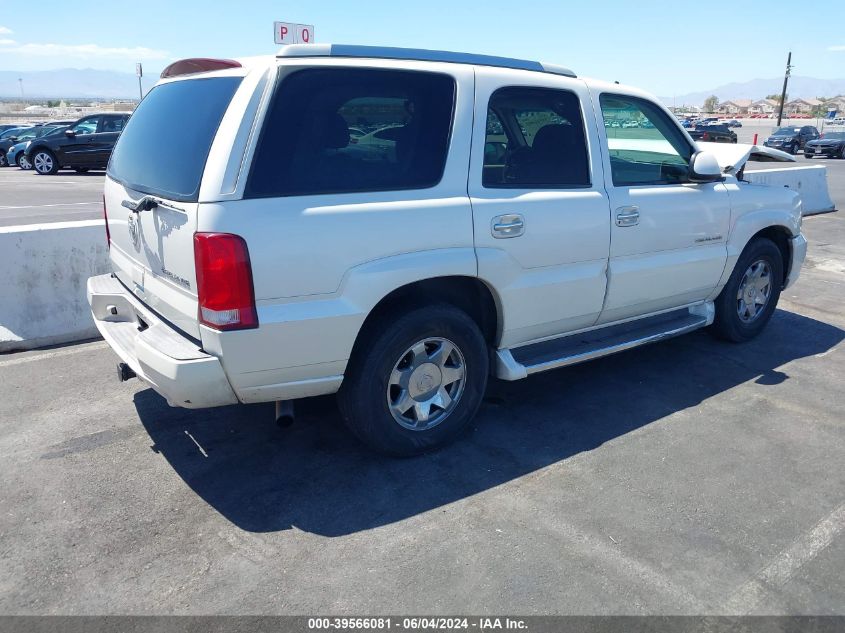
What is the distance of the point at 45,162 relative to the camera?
2020 cm

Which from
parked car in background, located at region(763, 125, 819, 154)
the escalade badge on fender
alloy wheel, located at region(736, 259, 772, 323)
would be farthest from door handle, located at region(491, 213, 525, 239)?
parked car in background, located at region(763, 125, 819, 154)

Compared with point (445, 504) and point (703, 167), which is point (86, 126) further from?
point (445, 504)

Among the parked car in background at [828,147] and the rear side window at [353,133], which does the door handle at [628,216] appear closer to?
the rear side window at [353,133]

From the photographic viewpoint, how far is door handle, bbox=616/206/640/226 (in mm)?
4255

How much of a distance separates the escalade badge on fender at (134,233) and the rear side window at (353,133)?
94cm

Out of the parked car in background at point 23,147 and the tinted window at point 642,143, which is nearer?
the tinted window at point 642,143

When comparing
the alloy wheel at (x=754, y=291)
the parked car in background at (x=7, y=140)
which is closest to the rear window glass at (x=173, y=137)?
the alloy wheel at (x=754, y=291)

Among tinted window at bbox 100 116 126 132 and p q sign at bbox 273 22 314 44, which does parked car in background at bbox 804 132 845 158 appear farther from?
tinted window at bbox 100 116 126 132

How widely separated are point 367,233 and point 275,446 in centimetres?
145

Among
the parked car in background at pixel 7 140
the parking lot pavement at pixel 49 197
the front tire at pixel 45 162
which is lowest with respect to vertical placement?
the parking lot pavement at pixel 49 197

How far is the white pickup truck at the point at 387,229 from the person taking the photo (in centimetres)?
309

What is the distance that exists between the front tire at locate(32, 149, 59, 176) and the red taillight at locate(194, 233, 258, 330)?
795 inches

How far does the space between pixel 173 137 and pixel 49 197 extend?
1333 centimetres

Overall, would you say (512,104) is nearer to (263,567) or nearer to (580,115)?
(580,115)
